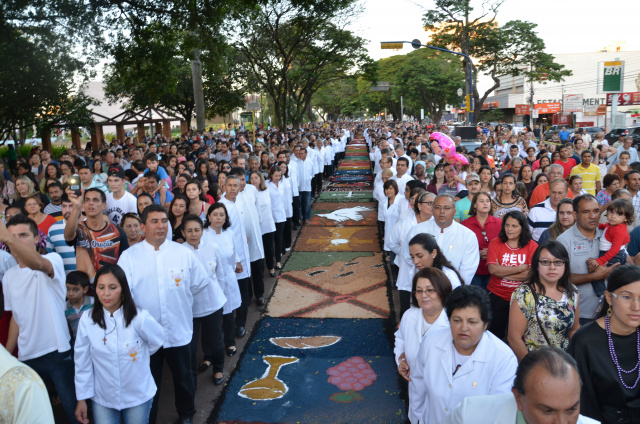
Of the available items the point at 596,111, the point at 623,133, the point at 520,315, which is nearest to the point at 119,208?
the point at 520,315

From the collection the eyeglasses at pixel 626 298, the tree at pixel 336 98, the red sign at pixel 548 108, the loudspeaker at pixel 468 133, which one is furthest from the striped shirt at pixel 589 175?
the red sign at pixel 548 108

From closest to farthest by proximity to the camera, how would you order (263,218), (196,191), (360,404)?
(360,404) → (196,191) → (263,218)

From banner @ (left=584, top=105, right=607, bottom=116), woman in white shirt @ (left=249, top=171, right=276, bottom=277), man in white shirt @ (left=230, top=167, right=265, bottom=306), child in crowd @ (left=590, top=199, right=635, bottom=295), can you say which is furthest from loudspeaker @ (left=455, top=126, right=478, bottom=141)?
banner @ (left=584, top=105, right=607, bottom=116)

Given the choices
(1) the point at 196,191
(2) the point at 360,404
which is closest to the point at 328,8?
(1) the point at 196,191

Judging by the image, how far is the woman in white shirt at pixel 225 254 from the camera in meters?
5.52

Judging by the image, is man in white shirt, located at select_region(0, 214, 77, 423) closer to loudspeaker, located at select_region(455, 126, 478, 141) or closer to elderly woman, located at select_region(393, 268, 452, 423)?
elderly woman, located at select_region(393, 268, 452, 423)

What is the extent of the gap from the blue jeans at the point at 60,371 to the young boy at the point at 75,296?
0.35 m

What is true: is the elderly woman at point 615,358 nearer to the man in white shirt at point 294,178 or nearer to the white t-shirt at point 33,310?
the white t-shirt at point 33,310

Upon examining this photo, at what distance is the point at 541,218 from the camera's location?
6.38 metres

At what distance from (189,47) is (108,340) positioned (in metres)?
12.2

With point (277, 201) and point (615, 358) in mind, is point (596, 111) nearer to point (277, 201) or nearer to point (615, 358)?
point (277, 201)

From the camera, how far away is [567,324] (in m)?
3.63

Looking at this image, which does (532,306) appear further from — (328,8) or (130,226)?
(328,8)

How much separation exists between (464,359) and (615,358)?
31.1 inches
